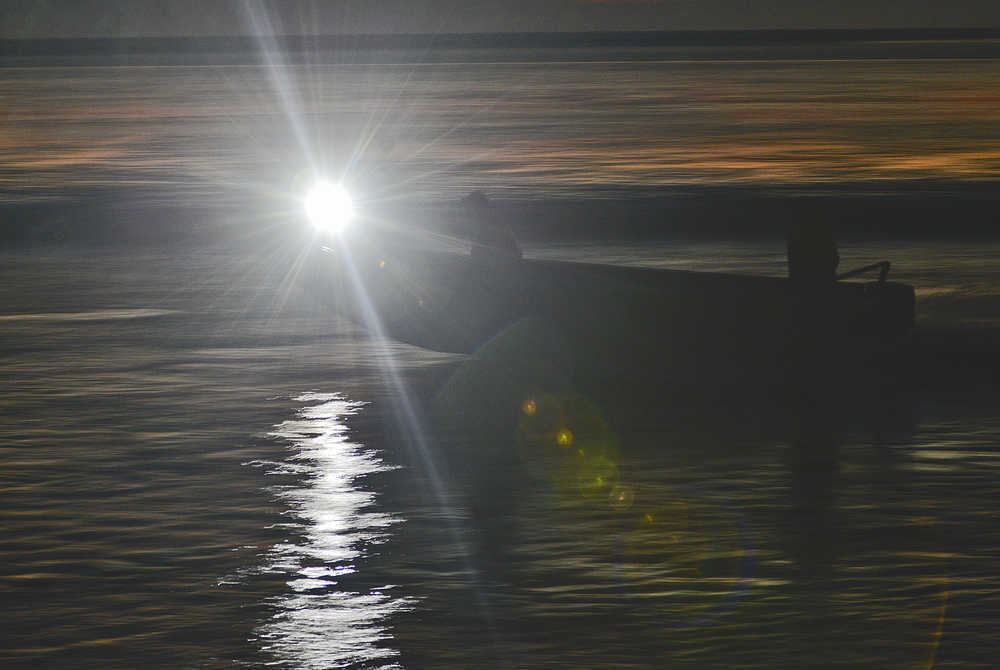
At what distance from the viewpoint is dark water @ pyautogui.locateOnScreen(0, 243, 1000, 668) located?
9.33 meters

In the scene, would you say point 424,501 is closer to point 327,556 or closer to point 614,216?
point 327,556

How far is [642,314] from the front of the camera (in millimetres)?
16391

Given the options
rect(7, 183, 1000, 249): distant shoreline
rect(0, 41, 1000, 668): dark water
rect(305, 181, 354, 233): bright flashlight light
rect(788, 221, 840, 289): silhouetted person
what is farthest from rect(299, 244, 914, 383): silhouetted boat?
rect(7, 183, 1000, 249): distant shoreline

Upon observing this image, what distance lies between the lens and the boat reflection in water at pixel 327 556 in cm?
915

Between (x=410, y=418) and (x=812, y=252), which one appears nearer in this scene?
(x=410, y=418)

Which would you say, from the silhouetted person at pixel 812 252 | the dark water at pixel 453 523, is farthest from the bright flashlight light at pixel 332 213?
the silhouetted person at pixel 812 252

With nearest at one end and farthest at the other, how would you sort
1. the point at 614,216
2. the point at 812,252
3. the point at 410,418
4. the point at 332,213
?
the point at 410,418, the point at 812,252, the point at 332,213, the point at 614,216

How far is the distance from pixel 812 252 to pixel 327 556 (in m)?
7.07

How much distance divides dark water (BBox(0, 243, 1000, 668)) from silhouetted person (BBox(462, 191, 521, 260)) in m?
1.47

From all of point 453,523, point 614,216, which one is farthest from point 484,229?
point 614,216

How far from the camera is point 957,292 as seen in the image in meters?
23.3

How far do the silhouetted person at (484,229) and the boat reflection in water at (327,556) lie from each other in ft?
15.5

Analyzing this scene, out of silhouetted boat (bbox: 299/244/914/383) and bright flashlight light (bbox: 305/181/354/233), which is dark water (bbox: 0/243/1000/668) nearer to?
silhouetted boat (bbox: 299/244/914/383)

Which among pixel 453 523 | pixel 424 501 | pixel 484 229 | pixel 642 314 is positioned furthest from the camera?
pixel 484 229
